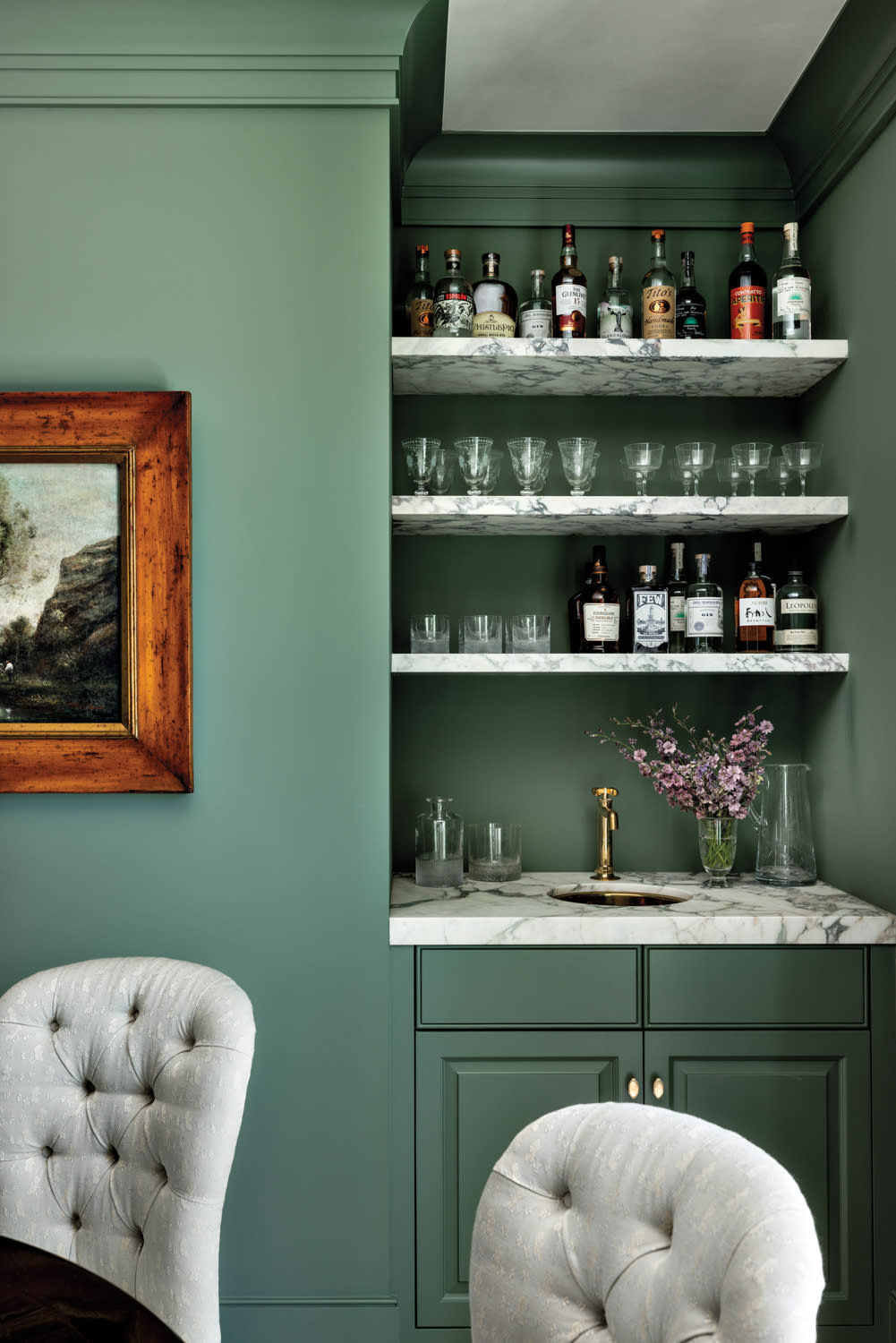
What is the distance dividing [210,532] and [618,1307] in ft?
5.10

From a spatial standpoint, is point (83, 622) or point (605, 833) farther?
point (605, 833)

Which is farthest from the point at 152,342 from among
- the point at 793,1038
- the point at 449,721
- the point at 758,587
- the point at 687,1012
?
the point at 793,1038

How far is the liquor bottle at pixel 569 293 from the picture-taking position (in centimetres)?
234

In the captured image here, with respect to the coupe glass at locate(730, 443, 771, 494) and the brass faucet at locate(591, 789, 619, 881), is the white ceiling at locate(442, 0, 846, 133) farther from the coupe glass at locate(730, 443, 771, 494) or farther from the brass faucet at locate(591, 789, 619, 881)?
the brass faucet at locate(591, 789, 619, 881)

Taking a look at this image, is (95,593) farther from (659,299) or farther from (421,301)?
(659,299)

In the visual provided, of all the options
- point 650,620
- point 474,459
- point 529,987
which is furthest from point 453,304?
point 529,987

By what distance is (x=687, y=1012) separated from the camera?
6.69 feet

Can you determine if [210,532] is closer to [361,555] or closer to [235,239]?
[361,555]

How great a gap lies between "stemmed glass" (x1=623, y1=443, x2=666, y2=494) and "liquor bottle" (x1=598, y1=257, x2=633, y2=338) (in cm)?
28

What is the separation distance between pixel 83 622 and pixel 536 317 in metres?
1.25

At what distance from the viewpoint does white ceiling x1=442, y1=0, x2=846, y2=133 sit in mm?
2016

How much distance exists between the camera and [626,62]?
2.17 meters

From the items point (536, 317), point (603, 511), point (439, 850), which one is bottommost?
point (439, 850)

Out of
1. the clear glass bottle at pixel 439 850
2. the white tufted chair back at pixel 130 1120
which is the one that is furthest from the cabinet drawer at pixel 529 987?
the white tufted chair back at pixel 130 1120
